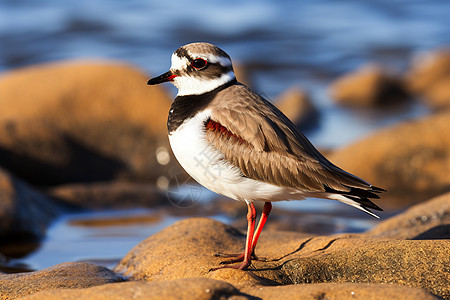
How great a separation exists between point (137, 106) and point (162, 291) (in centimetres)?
731

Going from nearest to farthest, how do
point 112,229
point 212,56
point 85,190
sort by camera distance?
point 212,56 → point 112,229 → point 85,190

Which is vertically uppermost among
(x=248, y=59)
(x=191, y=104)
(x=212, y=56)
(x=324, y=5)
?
(x=324, y=5)

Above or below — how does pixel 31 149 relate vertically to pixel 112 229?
above

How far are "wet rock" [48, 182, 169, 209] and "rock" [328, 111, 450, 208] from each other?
2816 millimetres

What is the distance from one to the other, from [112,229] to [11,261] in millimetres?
1381

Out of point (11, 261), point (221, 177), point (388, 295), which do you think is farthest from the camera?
point (11, 261)

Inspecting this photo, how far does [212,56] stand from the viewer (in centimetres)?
506

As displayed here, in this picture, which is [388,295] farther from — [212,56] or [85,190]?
[85,190]

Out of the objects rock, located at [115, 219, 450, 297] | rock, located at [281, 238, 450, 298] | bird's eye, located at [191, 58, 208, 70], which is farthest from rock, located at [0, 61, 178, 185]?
rock, located at [281, 238, 450, 298]

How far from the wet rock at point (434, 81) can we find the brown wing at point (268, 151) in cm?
1000

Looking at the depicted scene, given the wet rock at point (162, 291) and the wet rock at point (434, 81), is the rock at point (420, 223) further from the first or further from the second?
the wet rock at point (434, 81)

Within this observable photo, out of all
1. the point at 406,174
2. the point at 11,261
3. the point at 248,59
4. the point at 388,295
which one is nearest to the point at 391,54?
the point at 248,59

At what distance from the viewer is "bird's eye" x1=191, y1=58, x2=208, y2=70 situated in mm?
5078

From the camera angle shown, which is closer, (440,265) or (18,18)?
(440,265)
